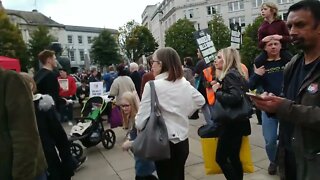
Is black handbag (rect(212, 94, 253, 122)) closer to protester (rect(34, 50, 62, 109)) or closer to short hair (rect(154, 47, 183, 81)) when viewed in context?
short hair (rect(154, 47, 183, 81))

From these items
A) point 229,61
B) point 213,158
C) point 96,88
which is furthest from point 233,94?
point 96,88

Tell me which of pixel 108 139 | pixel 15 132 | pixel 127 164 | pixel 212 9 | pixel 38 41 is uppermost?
pixel 212 9

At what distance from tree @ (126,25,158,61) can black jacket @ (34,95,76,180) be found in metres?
46.9

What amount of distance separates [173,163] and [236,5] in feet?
258

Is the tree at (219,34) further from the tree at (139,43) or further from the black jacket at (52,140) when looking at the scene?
the black jacket at (52,140)

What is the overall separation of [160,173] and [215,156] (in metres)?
0.81

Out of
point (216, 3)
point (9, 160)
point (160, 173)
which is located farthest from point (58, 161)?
point (216, 3)

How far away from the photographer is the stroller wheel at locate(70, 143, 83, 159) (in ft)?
21.8

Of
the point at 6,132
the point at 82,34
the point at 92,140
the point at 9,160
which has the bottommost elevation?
the point at 92,140

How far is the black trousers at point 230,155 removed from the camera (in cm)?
400

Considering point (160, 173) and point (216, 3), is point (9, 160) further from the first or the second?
point (216, 3)

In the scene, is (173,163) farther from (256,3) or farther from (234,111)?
(256,3)

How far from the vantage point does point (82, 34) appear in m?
108

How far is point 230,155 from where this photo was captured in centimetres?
403
